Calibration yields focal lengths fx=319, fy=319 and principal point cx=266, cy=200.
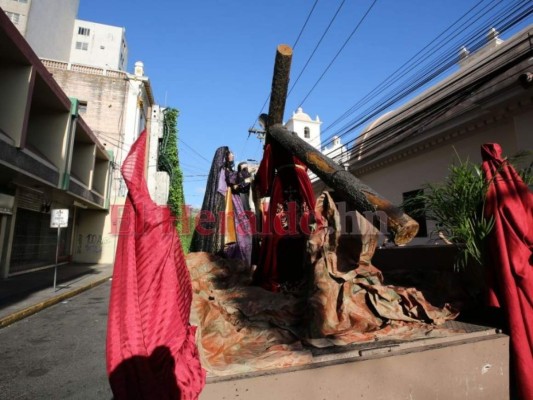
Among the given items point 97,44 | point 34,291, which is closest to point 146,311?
point 34,291

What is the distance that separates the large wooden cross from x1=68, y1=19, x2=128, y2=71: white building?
138 feet

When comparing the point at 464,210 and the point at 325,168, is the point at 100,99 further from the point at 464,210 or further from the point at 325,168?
the point at 464,210

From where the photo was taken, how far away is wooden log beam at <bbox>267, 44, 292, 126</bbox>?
138 inches

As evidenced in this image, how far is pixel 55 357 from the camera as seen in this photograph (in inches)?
159

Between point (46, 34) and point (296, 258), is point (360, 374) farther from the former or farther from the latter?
point (46, 34)

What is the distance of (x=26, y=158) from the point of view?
8.24 meters

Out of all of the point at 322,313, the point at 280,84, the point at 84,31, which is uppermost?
the point at 84,31

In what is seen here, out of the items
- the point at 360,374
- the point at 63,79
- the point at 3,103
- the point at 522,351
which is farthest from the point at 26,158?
the point at 63,79

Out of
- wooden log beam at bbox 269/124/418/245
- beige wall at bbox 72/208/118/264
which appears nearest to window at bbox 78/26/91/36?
beige wall at bbox 72/208/118/264

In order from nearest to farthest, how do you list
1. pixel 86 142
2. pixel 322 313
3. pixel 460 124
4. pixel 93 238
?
pixel 322 313, pixel 460 124, pixel 86 142, pixel 93 238

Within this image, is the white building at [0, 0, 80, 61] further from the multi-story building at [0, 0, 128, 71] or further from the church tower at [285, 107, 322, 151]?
the church tower at [285, 107, 322, 151]

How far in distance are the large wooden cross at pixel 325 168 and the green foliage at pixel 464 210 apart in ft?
2.67

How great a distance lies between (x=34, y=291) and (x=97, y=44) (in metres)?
42.1

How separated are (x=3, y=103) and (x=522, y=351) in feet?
33.9
